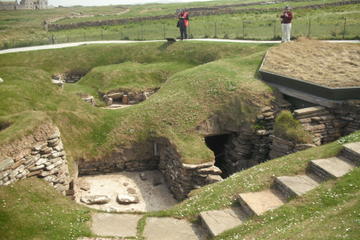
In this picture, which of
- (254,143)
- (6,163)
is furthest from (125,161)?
(6,163)

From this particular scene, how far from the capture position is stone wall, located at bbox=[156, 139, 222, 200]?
54.1ft

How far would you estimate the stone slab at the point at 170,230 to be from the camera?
10422 mm

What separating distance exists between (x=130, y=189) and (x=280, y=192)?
8.01 meters

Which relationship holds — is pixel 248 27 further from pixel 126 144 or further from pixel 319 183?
pixel 319 183

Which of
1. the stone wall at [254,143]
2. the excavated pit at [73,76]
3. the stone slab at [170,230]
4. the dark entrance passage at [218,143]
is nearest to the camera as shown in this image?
the stone slab at [170,230]

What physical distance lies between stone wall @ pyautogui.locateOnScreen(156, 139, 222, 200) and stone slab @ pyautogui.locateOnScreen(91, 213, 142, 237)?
5.10 metres

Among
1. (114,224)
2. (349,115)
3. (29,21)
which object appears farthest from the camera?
(29,21)

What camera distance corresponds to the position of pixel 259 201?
10828 millimetres

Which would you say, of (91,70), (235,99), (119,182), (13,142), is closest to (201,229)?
(13,142)

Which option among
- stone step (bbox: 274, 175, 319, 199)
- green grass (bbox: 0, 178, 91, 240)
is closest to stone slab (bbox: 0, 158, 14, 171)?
green grass (bbox: 0, 178, 91, 240)

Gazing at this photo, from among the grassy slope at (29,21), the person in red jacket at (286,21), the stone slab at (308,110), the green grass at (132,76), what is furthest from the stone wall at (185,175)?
the grassy slope at (29,21)

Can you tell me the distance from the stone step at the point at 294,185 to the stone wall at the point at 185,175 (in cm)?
501

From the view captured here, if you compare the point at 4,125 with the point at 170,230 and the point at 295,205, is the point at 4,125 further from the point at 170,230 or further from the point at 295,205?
the point at 295,205

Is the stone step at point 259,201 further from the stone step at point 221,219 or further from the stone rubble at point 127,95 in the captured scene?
the stone rubble at point 127,95
